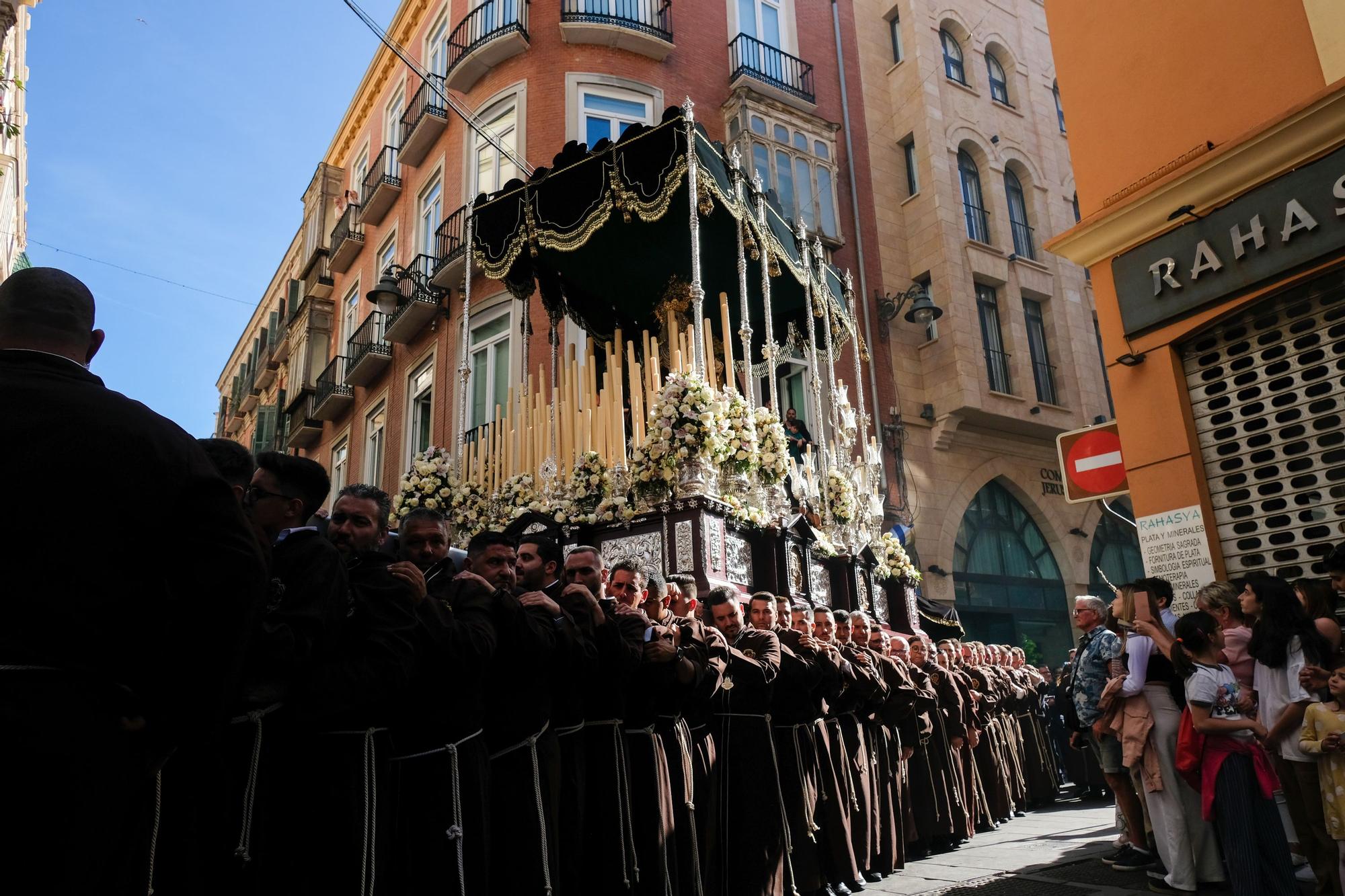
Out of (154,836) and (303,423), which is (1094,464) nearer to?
(154,836)

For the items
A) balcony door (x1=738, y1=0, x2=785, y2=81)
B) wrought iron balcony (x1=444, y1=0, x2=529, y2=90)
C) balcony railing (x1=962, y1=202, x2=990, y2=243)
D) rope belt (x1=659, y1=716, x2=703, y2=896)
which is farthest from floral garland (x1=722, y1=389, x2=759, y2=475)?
balcony railing (x1=962, y1=202, x2=990, y2=243)

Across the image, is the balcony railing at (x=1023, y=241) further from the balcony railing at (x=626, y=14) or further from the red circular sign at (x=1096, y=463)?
the red circular sign at (x=1096, y=463)

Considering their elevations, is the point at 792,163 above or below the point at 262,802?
above

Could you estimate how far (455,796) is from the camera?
3.41m

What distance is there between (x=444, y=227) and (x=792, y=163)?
22.3ft

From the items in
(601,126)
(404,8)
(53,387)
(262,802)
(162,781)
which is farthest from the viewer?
(404,8)

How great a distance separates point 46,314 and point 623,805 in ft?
11.2

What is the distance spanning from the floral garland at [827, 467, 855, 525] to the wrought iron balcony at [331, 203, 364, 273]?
15.1 m

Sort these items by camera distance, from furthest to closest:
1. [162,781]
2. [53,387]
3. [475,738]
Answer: [475,738], [162,781], [53,387]

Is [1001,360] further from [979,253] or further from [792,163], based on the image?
[792,163]

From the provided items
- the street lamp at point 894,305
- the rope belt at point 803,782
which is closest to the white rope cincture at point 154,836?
the rope belt at point 803,782

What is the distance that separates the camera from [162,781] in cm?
266

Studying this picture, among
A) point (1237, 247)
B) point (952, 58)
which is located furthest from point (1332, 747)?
point (952, 58)

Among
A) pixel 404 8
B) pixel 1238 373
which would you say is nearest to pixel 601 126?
pixel 404 8
